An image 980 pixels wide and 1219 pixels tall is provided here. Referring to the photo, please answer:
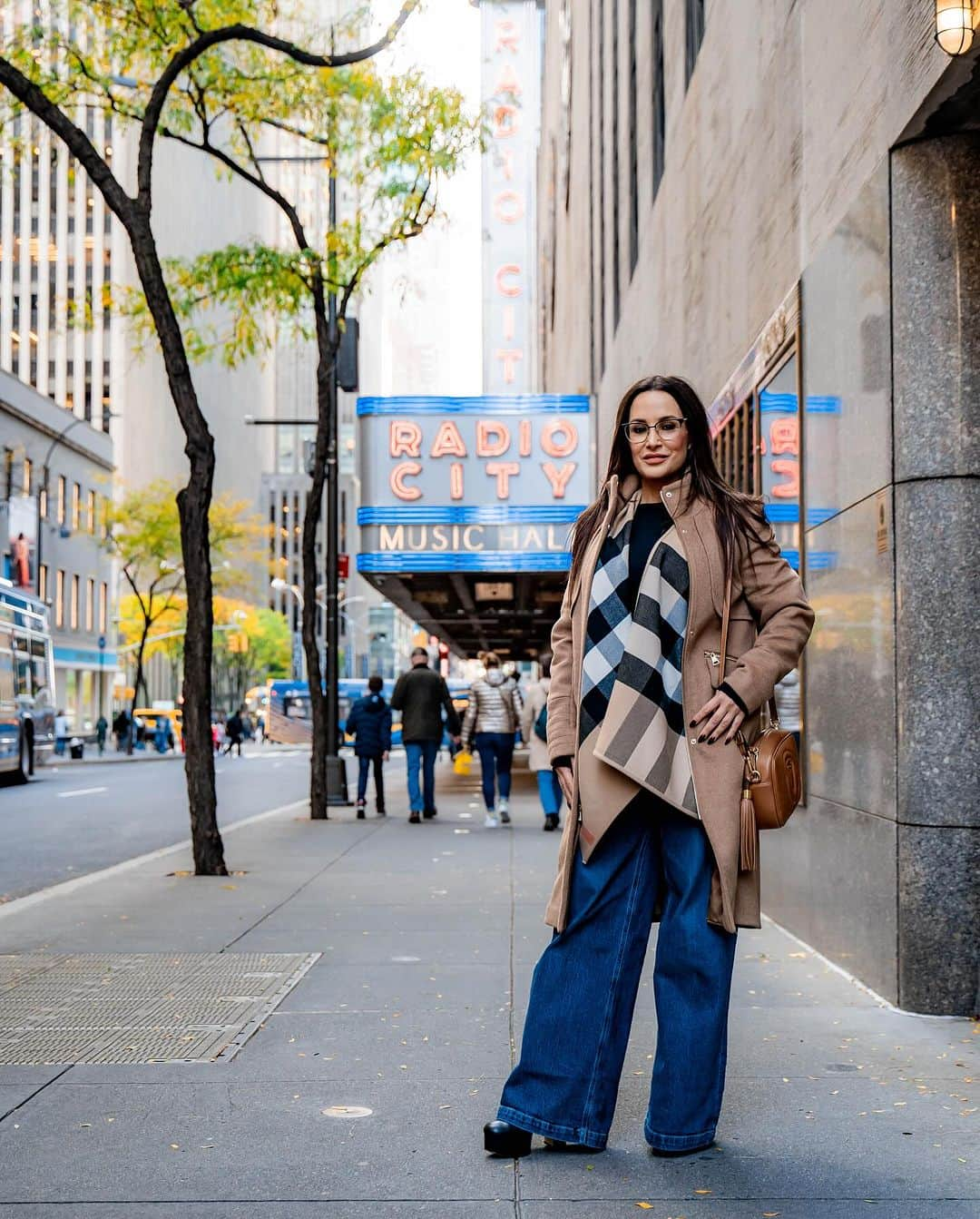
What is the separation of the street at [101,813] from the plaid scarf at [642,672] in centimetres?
781

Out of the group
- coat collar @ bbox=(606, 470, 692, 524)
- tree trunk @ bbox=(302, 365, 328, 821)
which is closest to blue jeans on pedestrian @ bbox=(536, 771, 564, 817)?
tree trunk @ bbox=(302, 365, 328, 821)

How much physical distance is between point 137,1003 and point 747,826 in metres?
3.39

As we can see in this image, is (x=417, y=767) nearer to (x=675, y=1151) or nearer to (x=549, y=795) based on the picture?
(x=549, y=795)

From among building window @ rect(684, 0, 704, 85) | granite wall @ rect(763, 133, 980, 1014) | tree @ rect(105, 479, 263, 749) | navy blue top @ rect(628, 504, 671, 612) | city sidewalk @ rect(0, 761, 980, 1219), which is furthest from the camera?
tree @ rect(105, 479, 263, 749)

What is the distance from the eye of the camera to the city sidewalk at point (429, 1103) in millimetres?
3734

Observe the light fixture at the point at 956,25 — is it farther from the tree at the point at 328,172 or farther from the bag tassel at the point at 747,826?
the tree at the point at 328,172

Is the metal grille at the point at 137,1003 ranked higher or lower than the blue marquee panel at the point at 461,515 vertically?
lower

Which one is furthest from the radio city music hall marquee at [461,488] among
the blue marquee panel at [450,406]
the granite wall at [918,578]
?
the granite wall at [918,578]

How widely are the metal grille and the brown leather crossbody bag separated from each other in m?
2.32

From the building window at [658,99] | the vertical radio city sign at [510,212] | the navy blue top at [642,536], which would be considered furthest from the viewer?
the vertical radio city sign at [510,212]

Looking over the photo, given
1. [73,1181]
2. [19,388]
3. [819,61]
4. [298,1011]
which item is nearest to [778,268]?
[819,61]

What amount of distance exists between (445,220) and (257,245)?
7.12 ft

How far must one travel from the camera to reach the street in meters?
13.3

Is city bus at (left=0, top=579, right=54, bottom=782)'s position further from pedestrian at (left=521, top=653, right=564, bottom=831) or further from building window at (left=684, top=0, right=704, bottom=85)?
building window at (left=684, top=0, right=704, bottom=85)
